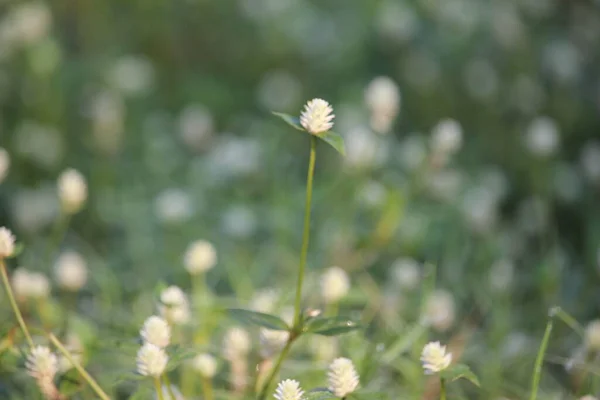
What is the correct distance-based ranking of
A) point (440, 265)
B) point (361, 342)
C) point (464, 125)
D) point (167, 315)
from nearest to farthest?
point (167, 315), point (361, 342), point (440, 265), point (464, 125)

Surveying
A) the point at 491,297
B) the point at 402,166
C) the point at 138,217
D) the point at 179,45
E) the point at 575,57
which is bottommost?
the point at 491,297

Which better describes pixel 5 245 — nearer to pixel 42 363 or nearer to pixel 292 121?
pixel 42 363

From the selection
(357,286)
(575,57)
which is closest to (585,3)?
(575,57)

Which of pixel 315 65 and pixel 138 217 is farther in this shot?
pixel 315 65

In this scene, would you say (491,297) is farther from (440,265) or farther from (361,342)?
(361,342)

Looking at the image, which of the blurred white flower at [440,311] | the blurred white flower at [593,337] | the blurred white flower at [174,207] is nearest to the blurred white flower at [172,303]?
the blurred white flower at [440,311]

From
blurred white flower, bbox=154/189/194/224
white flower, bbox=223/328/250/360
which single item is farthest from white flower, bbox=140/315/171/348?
blurred white flower, bbox=154/189/194/224
